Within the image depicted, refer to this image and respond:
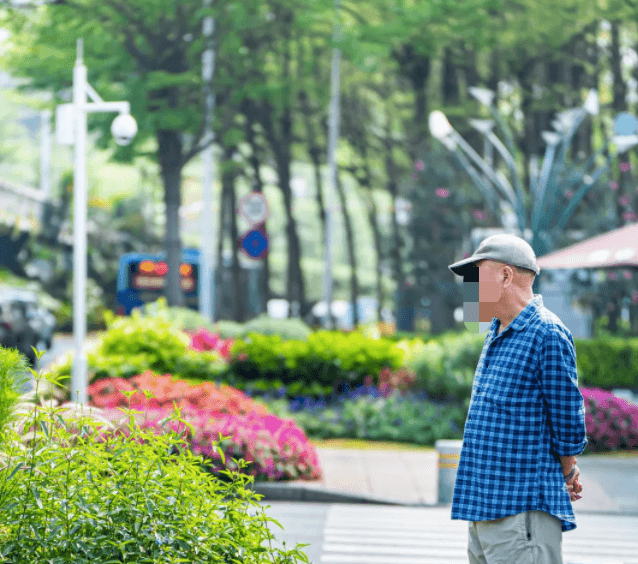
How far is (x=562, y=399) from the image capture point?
3.71m

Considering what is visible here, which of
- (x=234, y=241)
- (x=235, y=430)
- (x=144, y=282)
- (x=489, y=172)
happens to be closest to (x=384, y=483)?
(x=235, y=430)

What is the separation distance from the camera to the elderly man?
147 inches

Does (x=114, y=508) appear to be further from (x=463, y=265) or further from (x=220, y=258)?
(x=220, y=258)

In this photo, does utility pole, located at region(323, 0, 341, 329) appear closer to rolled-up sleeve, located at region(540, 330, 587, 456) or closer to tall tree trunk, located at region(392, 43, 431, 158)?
tall tree trunk, located at region(392, 43, 431, 158)

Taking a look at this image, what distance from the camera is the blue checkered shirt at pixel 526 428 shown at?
373 centimetres

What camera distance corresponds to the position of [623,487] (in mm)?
10719

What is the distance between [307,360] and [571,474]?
41.0ft

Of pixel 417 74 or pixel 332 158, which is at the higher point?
pixel 417 74

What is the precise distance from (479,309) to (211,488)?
1312 mm

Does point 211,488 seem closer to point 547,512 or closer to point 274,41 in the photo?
point 547,512

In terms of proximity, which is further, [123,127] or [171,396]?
[123,127]

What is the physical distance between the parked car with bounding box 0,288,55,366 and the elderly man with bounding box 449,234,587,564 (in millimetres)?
18548

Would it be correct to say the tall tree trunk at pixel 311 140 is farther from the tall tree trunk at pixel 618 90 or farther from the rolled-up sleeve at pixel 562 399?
the rolled-up sleeve at pixel 562 399

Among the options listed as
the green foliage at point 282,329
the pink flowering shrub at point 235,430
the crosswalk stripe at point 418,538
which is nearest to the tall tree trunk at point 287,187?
the green foliage at point 282,329
